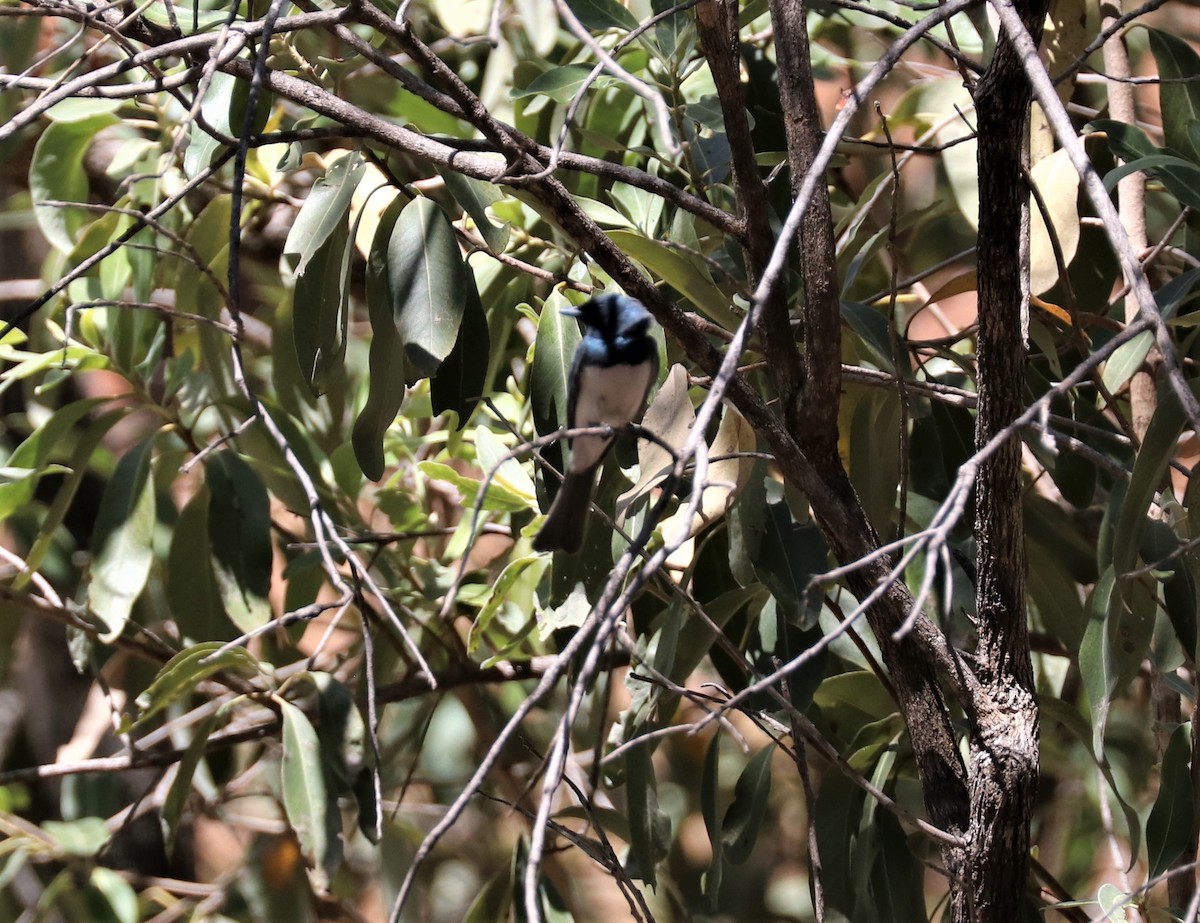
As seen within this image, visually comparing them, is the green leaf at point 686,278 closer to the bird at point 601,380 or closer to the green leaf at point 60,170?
the bird at point 601,380

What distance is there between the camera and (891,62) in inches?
46.2

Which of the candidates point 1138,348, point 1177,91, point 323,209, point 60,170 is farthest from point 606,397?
point 60,170

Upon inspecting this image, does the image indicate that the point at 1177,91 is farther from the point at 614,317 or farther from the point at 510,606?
the point at 510,606

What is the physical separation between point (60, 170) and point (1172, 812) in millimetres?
2709

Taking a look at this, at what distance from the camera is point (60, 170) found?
289 cm

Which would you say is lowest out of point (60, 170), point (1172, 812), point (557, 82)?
point (1172, 812)

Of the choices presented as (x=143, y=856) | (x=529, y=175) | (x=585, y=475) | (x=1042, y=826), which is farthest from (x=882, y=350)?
(x=143, y=856)

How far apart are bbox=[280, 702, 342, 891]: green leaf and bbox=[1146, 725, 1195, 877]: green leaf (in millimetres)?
1481

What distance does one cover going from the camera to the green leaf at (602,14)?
7.41ft

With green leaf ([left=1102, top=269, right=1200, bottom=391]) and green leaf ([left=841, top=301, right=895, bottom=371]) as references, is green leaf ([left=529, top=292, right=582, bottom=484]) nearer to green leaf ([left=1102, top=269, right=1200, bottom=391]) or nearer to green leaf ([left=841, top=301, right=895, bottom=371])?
green leaf ([left=841, top=301, right=895, bottom=371])

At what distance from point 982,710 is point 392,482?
1839mm

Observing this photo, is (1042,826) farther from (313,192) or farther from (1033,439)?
(313,192)

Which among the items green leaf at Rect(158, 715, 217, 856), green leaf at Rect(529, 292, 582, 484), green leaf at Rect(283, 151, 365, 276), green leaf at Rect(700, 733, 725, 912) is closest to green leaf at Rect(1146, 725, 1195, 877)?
green leaf at Rect(700, 733, 725, 912)

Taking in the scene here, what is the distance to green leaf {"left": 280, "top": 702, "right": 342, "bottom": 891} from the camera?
236 centimetres
